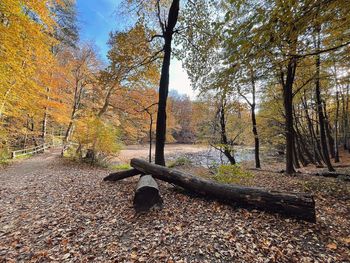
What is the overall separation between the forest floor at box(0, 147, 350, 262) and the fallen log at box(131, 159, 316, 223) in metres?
0.16

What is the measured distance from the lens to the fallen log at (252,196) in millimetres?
3512

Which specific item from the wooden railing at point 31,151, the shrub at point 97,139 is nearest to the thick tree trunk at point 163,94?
the shrub at point 97,139

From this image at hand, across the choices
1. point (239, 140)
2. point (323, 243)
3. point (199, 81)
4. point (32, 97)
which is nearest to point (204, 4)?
point (199, 81)

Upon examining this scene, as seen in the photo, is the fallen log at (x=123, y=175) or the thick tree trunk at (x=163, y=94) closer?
the fallen log at (x=123, y=175)

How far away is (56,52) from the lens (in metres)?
16.6

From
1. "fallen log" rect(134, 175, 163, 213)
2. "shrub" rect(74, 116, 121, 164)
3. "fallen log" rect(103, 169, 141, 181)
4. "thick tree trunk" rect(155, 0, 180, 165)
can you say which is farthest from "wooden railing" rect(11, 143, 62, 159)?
"fallen log" rect(134, 175, 163, 213)

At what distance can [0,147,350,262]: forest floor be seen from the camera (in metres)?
2.80

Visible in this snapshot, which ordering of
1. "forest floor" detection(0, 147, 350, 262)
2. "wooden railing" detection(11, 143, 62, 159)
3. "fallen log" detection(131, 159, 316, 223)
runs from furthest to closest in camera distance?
"wooden railing" detection(11, 143, 62, 159) < "fallen log" detection(131, 159, 316, 223) < "forest floor" detection(0, 147, 350, 262)

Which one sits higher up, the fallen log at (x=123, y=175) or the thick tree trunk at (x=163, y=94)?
the thick tree trunk at (x=163, y=94)

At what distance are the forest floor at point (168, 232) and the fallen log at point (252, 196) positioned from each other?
158mm

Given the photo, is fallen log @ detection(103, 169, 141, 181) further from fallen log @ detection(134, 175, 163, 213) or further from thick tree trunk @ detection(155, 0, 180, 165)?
fallen log @ detection(134, 175, 163, 213)

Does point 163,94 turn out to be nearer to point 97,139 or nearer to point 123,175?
point 123,175

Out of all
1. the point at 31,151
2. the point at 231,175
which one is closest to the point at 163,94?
the point at 231,175

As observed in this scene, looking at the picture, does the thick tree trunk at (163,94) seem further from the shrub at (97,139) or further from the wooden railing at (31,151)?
the wooden railing at (31,151)
